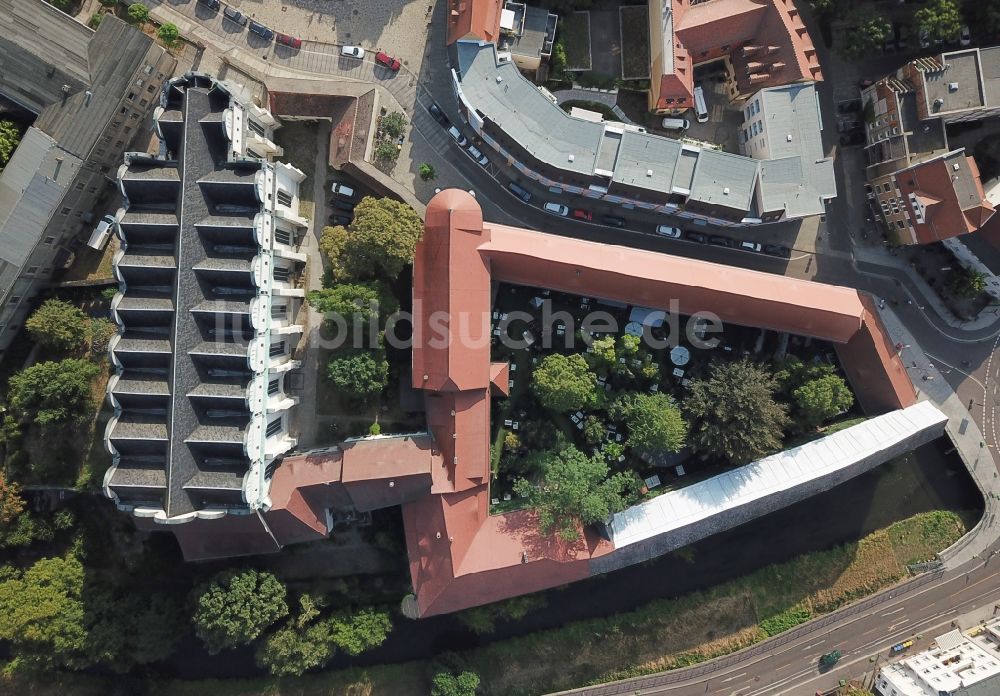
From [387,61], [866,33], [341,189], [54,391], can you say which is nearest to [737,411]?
[866,33]

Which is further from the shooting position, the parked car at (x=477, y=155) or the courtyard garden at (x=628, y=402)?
the parked car at (x=477, y=155)

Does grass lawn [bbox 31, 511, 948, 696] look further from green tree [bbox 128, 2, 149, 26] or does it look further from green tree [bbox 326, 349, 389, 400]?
green tree [bbox 128, 2, 149, 26]

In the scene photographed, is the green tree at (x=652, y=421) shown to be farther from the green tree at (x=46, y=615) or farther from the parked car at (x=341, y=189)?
the green tree at (x=46, y=615)

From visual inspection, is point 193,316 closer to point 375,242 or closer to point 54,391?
point 375,242

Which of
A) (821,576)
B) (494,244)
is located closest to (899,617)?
(821,576)

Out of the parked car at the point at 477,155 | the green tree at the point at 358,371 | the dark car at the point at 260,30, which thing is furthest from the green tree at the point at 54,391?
the parked car at the point at 477,155
